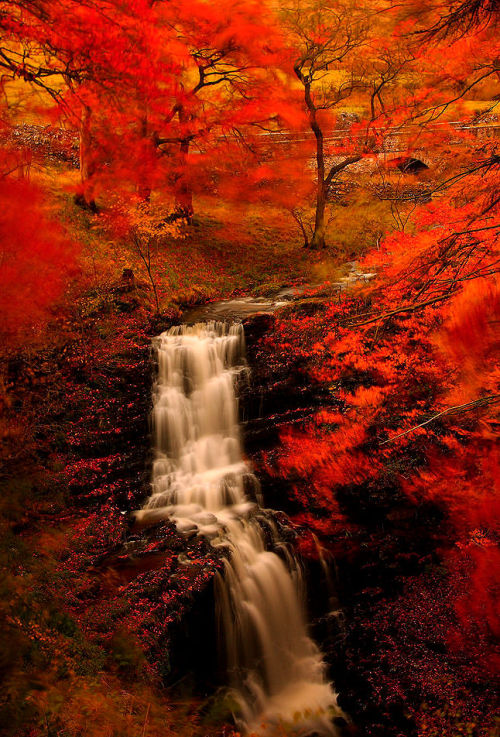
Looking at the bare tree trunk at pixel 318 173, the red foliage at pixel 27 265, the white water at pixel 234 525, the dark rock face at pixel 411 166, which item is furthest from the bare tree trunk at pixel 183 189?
the dark rock face at pixel 411 166

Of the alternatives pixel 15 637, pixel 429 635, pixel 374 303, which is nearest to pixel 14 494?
pixel 15 637

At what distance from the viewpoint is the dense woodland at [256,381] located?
5.78 metres

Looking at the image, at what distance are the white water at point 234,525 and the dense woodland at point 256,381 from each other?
0.44 metres

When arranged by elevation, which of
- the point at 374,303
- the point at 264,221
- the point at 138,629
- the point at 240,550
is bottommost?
the point at 138,629

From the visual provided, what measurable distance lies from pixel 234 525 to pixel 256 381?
4.02 m

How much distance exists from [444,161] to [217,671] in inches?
944

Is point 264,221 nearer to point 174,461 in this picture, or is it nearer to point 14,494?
point 174,461

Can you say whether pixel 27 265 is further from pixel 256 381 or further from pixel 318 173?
pixel 318 173

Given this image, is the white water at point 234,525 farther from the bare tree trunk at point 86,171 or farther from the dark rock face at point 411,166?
the dark rock face at point 411,166

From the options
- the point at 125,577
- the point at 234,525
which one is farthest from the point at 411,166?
the point at 125,577

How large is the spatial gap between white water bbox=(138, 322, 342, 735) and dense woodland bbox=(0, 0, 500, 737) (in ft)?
1.45

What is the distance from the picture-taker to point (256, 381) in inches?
468

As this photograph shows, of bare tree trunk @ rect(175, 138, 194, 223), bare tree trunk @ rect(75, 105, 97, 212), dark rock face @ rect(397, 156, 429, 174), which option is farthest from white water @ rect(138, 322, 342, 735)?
dark rock face @ rect(397, 156, 429, 174)

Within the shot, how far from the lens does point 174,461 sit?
1103 centimetres
